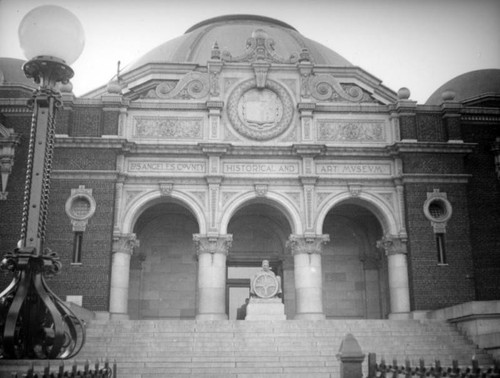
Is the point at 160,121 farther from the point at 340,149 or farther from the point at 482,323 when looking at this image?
the point at 482,323

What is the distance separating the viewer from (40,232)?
23.5ft

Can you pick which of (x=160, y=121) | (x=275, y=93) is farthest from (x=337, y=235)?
(x=160, y=121)

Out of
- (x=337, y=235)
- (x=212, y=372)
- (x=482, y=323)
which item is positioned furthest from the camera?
(x=337, y=235)

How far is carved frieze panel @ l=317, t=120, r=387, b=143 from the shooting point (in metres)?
24.2

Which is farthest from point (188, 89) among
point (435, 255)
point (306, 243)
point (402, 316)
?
point (402, 316)

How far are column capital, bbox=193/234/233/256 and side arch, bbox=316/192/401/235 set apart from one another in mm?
3623

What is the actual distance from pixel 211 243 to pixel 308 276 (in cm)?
378

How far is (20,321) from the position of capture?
670 cm

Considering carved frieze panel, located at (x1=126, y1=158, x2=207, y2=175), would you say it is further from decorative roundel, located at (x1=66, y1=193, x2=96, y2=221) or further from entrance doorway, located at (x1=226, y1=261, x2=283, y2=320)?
entrance doorway, located at (x1=226, y1=261, x2=283, y2=320)

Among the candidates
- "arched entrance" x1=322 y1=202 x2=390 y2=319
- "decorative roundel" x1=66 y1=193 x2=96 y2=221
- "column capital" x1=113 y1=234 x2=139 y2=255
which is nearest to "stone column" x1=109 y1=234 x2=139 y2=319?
"column capital" x1=113 y1=234 x2=139 y2=255

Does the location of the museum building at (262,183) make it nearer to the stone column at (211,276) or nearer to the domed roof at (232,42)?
the stone column at (211,276)

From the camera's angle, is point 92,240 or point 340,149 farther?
point 340,149

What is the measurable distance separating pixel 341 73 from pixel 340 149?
20.5 ft

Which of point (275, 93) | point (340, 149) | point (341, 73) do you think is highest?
point (341, 73)
